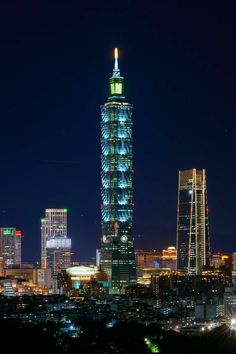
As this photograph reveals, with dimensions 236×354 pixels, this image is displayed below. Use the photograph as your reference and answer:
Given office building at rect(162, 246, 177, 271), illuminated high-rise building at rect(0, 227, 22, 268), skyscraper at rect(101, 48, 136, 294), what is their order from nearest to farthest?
skyscraper at rect(101, 48, 136, 294) → office building at rect(162, 246, 177, 271) → illuminated high-rise building at rect(0, 227, 22, 268)

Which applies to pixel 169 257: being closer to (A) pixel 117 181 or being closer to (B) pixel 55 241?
(B) pixel 55 241

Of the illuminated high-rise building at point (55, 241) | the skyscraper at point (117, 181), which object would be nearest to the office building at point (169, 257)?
the illuminated high-rise building at point (55, 241)

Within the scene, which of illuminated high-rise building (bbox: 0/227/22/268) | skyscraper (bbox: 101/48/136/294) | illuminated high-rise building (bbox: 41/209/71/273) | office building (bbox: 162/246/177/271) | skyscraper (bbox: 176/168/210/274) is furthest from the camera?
illuminated high-rise building (bbox: 0/227/22/268)

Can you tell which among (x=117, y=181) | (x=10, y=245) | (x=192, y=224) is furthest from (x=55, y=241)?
(x=117, y=181)

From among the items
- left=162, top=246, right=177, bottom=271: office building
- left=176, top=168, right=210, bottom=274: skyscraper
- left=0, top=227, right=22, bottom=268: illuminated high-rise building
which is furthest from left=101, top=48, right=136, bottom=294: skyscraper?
left=0, top=227, right=22, bottom=268: illuminated high-rise building

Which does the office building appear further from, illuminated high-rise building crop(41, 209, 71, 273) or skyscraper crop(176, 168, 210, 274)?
illuminated high-rise building crop(41, 209, 71, 273)

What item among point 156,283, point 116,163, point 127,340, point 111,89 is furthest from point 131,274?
point 127,340

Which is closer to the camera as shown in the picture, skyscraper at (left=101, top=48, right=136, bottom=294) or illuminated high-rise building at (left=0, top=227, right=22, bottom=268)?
skyscraper at (left=101, top=48, right=136, bottom=294)
